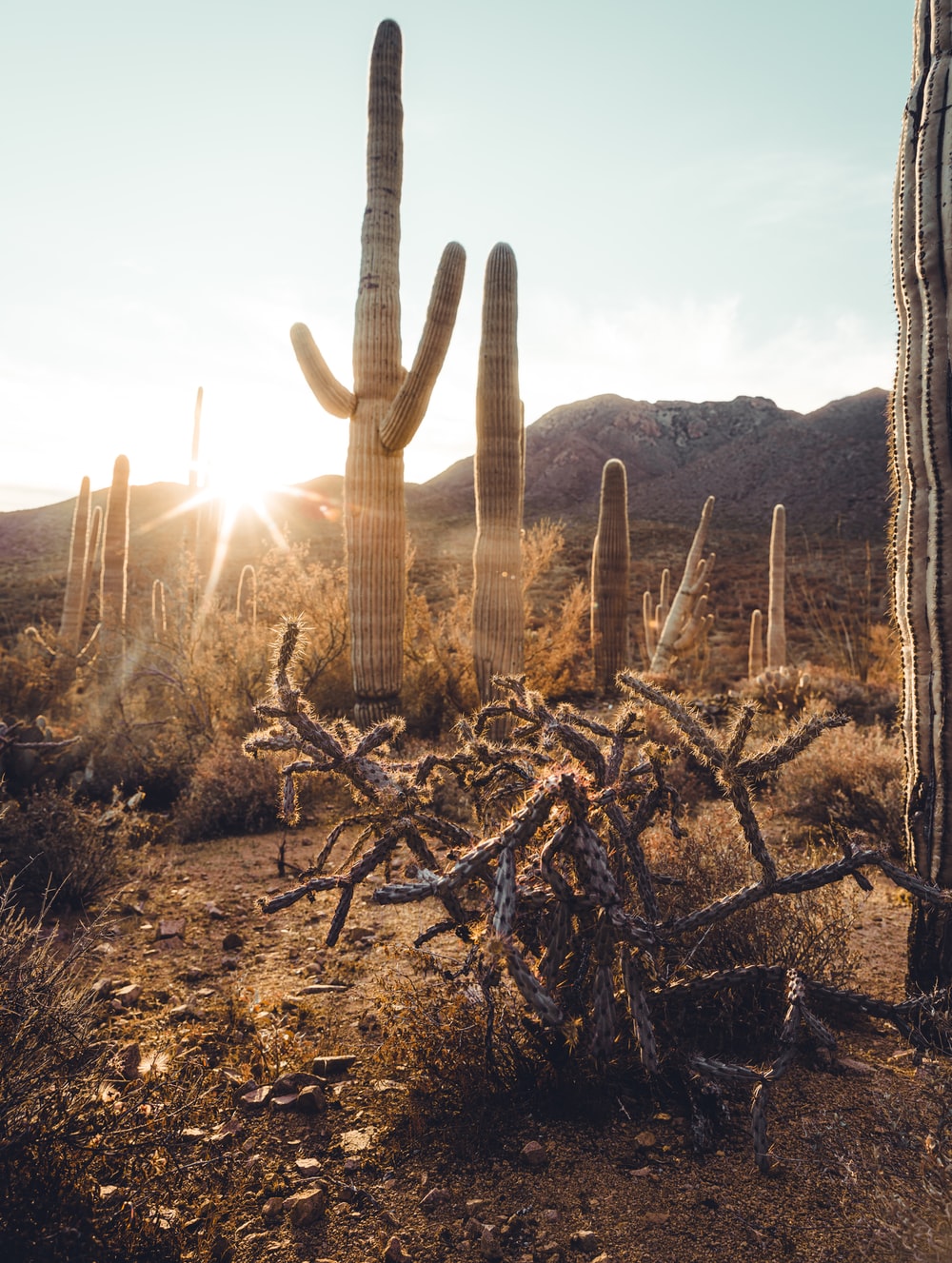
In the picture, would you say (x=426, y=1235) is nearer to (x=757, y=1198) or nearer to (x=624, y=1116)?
(x=624, y=1116)

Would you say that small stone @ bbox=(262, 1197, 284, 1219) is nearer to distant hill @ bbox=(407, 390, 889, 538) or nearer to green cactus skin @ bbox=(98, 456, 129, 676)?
green cactus skin @ bbox=(98, 456, 129, 676)

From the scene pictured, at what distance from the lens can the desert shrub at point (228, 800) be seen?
23.3 ft

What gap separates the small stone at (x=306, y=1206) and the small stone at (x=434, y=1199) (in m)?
0.32

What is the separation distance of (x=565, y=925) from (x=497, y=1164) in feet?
3.13

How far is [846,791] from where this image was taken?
22.9 ft

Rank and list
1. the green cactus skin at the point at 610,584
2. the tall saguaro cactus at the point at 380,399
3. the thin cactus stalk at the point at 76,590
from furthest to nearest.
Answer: the thin cactus stalk at the point at 76,590, the green cactus skin at the point at 610,584, the tall saguaro cactus at the point at 380,399

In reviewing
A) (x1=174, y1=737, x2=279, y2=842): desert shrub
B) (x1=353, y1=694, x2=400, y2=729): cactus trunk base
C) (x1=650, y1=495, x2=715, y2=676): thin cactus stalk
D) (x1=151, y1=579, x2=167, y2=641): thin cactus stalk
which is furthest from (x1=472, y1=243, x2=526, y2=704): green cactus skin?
(x1=151, y1=579, x2=167, y2=641): thin cactus stalk

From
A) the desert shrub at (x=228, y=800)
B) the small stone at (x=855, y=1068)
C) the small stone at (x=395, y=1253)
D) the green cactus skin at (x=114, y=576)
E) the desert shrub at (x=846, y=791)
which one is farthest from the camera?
the green cactus skin at (x=114, y=576)

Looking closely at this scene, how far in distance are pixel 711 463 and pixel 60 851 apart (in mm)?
73032

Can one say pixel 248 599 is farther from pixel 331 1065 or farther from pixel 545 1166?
pixel 545 1166

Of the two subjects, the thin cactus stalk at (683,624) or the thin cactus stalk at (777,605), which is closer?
the thin cactus stalk at (683,624)

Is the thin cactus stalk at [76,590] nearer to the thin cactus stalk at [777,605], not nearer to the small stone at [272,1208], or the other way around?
the thin cactus stalk at [777,605]

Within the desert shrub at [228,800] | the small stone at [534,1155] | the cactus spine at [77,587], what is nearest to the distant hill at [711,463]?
the cactus spine at [77,587]

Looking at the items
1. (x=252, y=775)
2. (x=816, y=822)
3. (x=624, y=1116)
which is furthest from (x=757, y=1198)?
(x=252, y=775)
